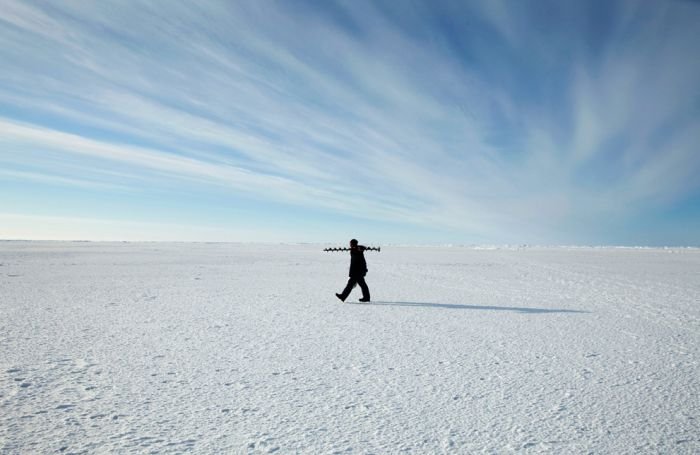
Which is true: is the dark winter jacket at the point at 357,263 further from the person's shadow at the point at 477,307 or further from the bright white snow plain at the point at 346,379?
the bright white snow plain at the point at 346,379

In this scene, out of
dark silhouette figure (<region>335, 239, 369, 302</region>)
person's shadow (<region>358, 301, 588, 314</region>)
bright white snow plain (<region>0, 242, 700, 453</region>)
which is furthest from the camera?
dark silhouette figure (<region>335, 239, 369, 302</region>)

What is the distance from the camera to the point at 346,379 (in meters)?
4.20

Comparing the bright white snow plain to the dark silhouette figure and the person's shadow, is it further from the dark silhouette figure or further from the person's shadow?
the dark silhouette figure

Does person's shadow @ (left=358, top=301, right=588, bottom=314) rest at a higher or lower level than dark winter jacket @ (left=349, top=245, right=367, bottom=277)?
lower

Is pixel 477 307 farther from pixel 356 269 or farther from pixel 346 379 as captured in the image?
pixel 346 379

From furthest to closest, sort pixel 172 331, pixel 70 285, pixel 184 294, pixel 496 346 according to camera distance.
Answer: pixel 70 285 < pixel 184 294 < pixel 172 331 < pixel 496 346

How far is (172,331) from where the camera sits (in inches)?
248

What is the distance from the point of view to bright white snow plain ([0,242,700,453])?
117 inches

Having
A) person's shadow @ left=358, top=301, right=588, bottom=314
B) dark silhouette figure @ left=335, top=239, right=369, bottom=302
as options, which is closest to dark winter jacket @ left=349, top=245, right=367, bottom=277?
dark silhouette figure @ left=335, top=239, right=369, bottom=302

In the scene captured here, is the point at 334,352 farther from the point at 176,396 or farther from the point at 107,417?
the point at 107,417

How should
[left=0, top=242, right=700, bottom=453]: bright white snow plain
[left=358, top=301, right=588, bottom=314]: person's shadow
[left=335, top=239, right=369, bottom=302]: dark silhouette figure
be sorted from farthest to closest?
[left=335, top=239, right=369, bottom=302]: dark silhouette figure, [left=358, top=301, right=588, bottom=314]: person's shadow, [left=0, top=242, right=700, bottom=453]: bright white snow plain

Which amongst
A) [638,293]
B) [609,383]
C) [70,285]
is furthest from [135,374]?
[638,293]

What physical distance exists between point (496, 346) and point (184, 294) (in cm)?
815

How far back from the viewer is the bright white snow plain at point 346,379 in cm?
297
